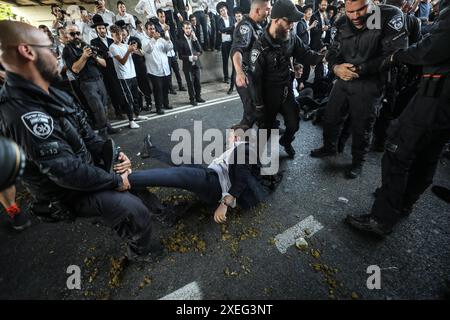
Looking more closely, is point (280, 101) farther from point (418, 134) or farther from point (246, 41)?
point (418, 134)

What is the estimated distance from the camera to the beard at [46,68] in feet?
5.16

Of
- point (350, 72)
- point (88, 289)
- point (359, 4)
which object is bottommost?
point (88, 289)

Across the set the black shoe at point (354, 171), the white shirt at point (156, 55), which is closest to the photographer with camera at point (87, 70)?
the white shirt at point (156, 55)

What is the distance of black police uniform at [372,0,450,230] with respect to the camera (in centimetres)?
162

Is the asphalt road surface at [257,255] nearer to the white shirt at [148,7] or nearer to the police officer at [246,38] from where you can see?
the police officer at [246,38]

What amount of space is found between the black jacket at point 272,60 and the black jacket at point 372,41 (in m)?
0.39

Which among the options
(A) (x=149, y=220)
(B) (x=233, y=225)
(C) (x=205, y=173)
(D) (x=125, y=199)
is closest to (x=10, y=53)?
(D) (x=125, y=199)

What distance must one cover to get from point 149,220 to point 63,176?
2.31 feet

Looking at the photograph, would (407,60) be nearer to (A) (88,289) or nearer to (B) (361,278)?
(B) (361,278)

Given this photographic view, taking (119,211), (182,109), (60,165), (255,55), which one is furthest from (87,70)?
(119,211)

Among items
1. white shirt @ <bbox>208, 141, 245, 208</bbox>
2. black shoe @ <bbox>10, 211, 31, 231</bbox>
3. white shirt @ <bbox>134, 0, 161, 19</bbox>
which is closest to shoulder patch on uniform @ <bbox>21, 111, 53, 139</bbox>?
white shirt @ <bbox>208, 141, 245, 208</bbox>

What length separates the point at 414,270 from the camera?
1.79 meters

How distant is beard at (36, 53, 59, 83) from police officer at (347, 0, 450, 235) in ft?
9.10

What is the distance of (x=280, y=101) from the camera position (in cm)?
309
